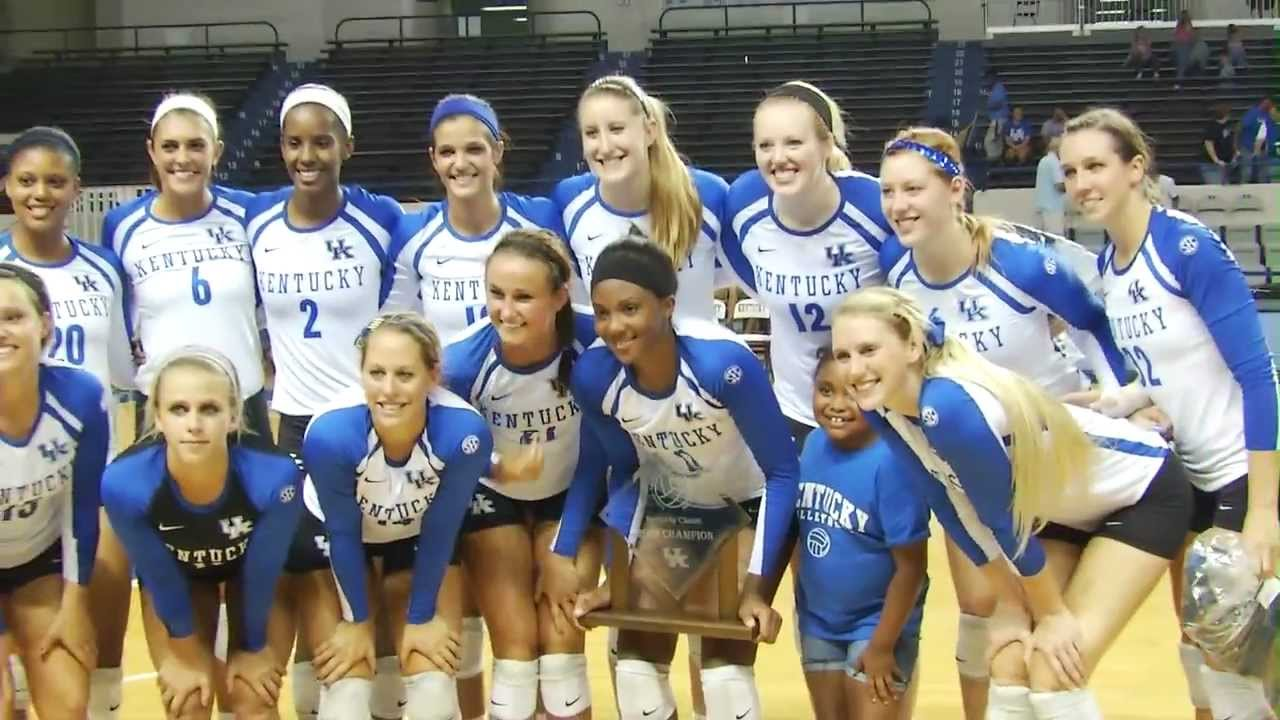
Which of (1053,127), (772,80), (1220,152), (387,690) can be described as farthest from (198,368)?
Result: (772,80)

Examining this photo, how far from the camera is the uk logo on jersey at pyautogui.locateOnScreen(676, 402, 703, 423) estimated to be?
334 centimetres

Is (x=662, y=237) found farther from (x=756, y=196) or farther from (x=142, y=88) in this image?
(x=142, y=88)

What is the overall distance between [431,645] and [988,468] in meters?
1.39

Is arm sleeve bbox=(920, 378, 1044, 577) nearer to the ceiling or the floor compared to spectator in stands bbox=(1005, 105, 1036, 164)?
nearer to the floor

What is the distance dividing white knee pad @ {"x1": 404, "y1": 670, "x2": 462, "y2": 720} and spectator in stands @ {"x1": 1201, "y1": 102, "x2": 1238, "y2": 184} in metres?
12.2

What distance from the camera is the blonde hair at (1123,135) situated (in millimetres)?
3346

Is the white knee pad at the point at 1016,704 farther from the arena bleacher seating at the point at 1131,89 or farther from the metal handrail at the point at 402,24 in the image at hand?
the metal handrail at the point at 402,24

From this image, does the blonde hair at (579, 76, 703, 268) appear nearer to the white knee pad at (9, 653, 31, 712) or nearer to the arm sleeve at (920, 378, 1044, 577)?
the arm sleeve at (920, 378, 1044, 577)

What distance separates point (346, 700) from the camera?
3373 millimetres

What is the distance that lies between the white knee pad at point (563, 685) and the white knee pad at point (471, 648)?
404 millimetres

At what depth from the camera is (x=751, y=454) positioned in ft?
11.6

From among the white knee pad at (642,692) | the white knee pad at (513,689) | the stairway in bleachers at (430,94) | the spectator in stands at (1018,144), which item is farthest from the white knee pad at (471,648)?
the spectator in stands at (1018,144)

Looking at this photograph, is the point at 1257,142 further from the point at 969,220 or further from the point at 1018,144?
the point at 969,220

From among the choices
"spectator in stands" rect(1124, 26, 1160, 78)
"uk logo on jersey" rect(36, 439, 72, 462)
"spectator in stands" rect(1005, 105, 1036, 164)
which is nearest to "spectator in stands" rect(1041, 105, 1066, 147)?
"spectator in stands" rect(1005, 105, 1036, 164)
